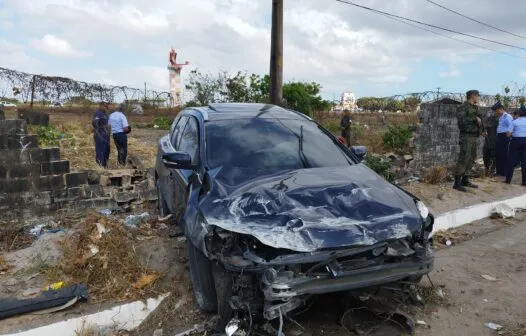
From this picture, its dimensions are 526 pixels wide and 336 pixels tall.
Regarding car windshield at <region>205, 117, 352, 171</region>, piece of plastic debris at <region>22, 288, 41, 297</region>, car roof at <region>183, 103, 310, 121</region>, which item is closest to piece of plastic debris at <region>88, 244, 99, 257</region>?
piece of plastic debris at <region>22, 288, 41, 297</region>

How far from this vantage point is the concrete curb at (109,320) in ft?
12.3

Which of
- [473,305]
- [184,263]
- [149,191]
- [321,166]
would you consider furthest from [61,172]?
[473,305]

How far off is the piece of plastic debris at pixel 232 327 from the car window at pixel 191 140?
168 cm

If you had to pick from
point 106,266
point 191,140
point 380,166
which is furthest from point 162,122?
point 106,266

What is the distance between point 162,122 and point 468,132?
1541 centimetres

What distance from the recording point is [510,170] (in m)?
10.3

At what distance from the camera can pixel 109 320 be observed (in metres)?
4.00

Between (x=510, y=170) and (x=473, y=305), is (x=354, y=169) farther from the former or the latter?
(x=510, y=170)

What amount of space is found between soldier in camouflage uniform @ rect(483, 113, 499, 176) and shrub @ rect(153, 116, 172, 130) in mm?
13390

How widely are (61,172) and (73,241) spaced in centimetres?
241

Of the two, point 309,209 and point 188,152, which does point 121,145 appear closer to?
point 188,152

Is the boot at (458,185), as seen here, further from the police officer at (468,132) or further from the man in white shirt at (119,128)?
the man in white shirt at (119,128)

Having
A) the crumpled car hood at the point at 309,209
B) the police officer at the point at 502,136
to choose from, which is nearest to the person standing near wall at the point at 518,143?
the police officer at the point at 502,136

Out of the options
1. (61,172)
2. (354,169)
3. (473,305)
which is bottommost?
(473,305)
